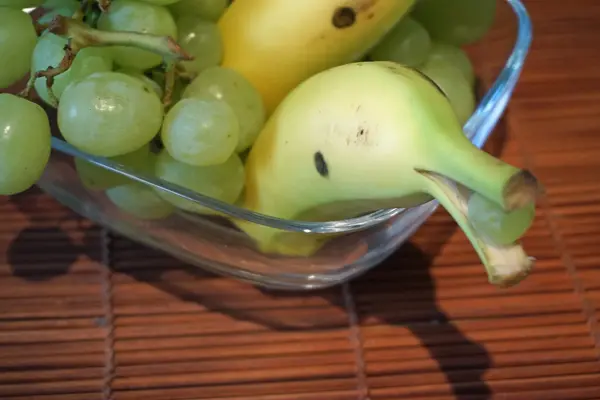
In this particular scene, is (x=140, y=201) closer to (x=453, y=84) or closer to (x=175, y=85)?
(x=175, y=85)

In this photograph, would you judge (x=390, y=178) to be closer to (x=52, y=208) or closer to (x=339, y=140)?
(x=339, y=140)

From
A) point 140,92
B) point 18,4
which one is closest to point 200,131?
point 140,92

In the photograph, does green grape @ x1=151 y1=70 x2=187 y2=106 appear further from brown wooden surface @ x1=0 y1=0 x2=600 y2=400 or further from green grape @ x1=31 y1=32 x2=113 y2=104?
brown wooden surface @ x1=0 y1=0 x2=600 y2=400

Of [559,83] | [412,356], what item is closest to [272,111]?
[412,356]

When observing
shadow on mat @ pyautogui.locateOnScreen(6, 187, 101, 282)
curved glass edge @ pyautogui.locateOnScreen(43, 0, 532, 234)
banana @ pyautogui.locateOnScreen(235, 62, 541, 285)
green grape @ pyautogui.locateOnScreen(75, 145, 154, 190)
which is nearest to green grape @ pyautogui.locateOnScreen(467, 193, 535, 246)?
banana @ pyautogui.locateOnScreen(235, 62, 541, 285)

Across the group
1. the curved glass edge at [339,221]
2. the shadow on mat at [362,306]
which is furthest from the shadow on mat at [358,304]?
the curved glass edge at [339,221]
